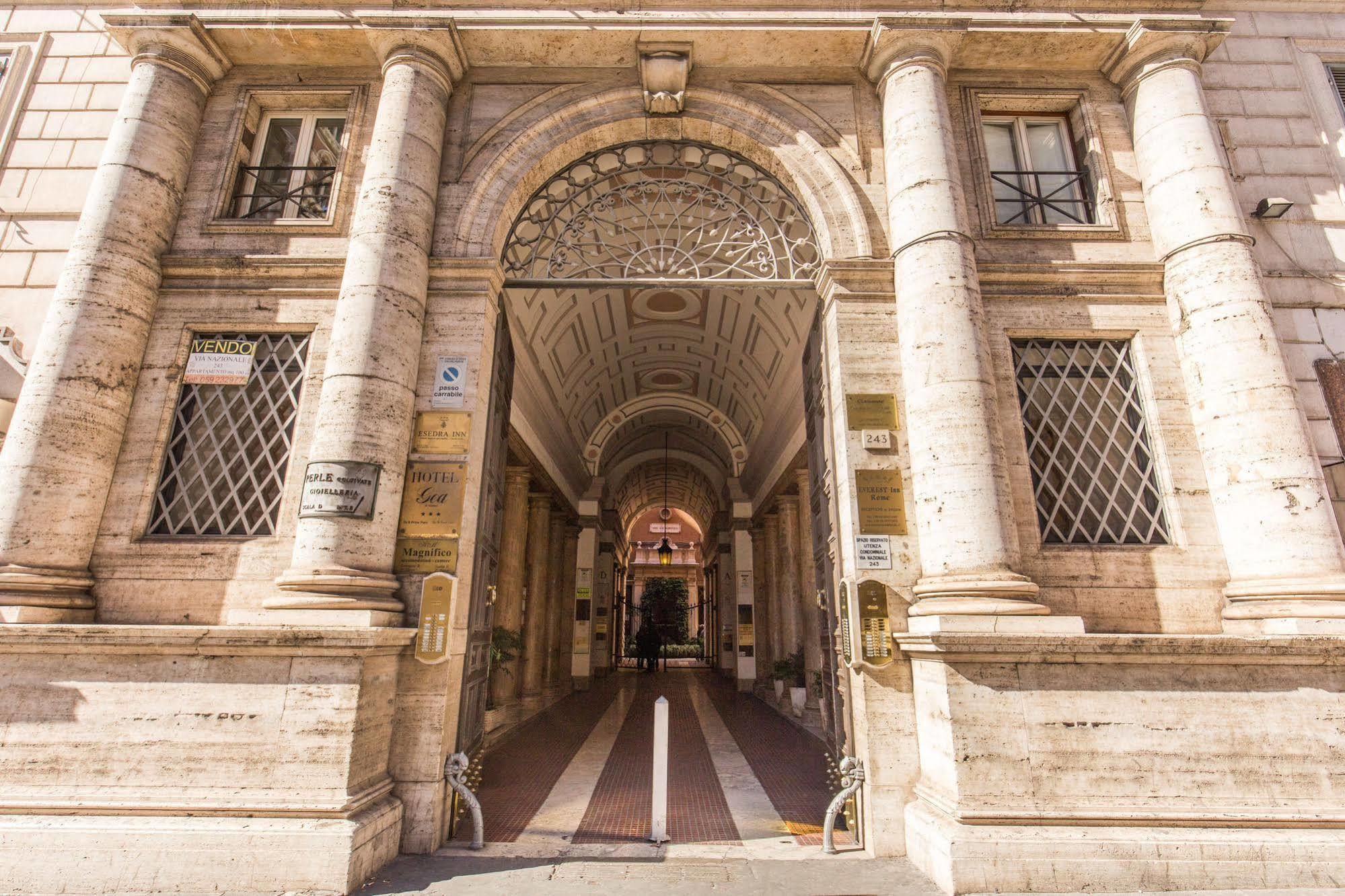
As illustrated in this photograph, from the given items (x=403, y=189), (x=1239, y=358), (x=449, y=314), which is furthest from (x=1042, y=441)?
(x=403, y=189)

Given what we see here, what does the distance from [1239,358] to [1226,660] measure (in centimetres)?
244

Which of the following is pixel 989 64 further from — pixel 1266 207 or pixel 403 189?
pixel 403 189

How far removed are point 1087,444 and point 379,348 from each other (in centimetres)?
602

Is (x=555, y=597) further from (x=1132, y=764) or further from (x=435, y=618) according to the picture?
(x=1132, y=764)

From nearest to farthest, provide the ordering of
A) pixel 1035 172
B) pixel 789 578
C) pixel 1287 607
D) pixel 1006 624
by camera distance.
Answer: pixel 1006 624, pixel 1287 607, pixel 1035 172, pixel 789 578

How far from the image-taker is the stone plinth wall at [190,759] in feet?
12.6

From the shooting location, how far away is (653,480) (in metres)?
25.8

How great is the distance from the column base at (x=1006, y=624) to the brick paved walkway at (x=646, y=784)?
5.86ft

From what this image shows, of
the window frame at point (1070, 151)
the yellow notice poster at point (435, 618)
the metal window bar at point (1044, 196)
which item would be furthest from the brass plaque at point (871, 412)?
the yellow notice poster at point (435, 618)

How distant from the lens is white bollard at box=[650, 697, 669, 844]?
15.2ft

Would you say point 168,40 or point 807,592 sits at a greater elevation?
point 168,40

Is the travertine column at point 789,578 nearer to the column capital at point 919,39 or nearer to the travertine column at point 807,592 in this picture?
the travertine column at point 807,592

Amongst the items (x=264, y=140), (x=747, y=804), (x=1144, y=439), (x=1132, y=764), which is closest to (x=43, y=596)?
(x=264, y=140)

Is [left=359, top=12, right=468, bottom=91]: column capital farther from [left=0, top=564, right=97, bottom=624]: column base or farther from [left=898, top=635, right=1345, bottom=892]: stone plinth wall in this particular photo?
[left=898, top=635, right=1345, bottom=892]: stone plinth wall
